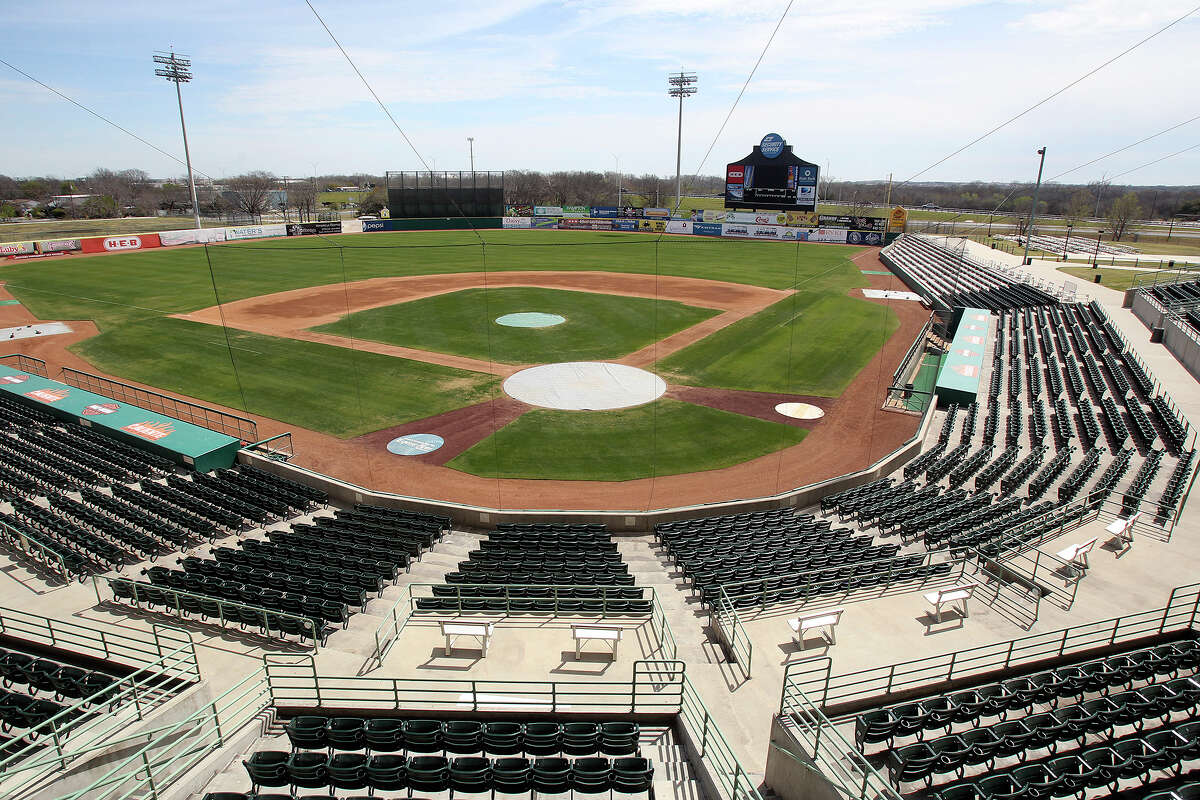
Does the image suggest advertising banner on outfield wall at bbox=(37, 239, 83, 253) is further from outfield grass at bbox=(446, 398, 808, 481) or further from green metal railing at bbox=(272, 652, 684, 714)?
green metal railing at bbox=(272, 652, 684, 714)

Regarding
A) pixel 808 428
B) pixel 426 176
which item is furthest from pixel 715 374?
pixel 426 176

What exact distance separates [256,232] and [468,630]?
91.9 m

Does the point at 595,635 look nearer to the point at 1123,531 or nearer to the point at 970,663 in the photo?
the point at 970,663

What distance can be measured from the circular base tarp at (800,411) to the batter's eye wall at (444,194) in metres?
81.0

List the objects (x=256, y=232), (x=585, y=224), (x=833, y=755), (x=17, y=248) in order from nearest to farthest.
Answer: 1. (x=833, y=755)
2. (x=17, y=248)
3. (x=256, y=232)
4. (x=585, y=224)

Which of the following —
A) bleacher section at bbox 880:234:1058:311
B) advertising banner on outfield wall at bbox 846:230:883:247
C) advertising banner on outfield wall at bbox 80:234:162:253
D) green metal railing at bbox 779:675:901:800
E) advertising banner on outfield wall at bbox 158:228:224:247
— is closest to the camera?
green metal railing at bbox 779:675:901:800

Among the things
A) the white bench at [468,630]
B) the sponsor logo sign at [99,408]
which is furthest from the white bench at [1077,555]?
the sponsor logo sign at [99,408]

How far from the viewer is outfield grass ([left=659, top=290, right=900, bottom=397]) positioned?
32.2 metres

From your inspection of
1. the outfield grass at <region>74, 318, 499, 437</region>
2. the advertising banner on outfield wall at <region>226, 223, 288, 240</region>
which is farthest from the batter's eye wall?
the outfield grass at <region>74, 318, 499, 437</region>

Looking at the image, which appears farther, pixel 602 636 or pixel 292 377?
pixel 292 377

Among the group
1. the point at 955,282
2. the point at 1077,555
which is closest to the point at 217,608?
the point at 1077,555

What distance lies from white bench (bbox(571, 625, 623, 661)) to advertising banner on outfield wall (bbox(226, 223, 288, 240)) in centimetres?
8998

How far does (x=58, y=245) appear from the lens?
70375 mm

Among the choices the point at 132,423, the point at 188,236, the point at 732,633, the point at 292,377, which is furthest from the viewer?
the point at 188,236
